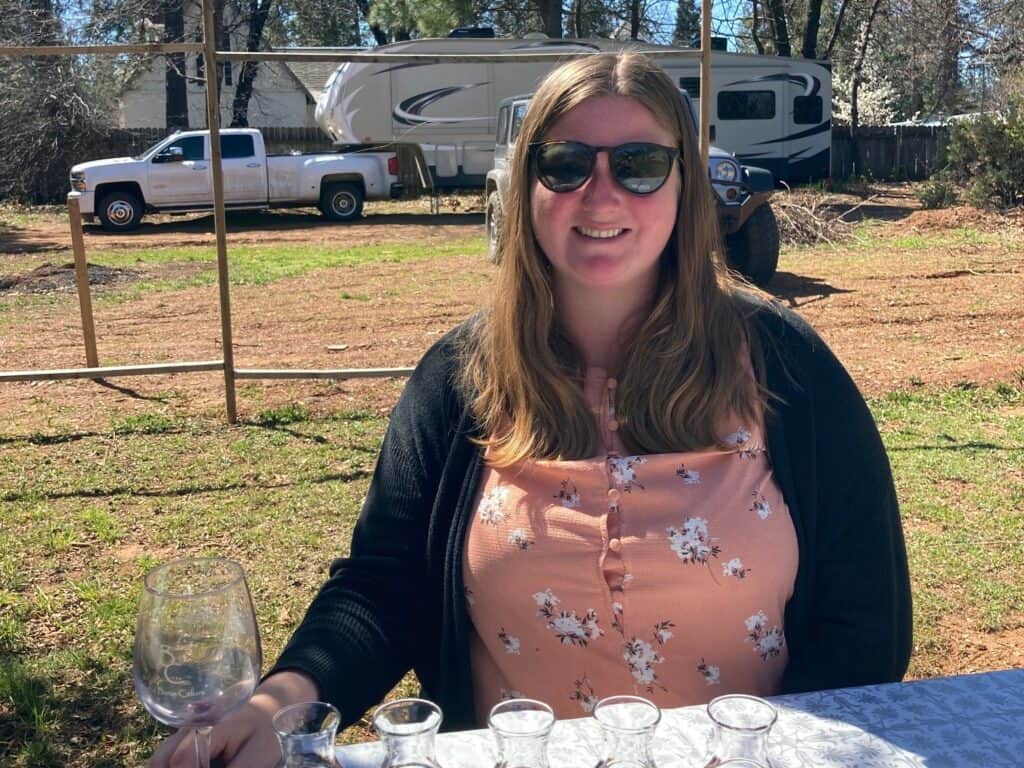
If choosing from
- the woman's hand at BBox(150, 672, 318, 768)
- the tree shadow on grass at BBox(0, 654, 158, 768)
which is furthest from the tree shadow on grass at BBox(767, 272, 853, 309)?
the woman's hand at BBox(150, 672, 318, 768)

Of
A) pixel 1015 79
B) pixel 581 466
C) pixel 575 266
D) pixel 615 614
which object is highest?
pixel 1015 79

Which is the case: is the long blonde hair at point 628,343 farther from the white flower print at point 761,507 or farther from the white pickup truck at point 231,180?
the white pickup truck at point 231,180

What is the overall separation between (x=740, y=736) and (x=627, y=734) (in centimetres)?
13

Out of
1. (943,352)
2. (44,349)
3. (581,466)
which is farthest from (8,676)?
(943,352)

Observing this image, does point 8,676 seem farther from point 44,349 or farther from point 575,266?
point 44,349

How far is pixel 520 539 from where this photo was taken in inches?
68.9

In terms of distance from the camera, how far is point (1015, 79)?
19.3 m

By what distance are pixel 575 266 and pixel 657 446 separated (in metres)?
0.34

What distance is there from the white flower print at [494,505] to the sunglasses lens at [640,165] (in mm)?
550

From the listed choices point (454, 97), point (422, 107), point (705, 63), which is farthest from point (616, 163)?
point (422, 107)

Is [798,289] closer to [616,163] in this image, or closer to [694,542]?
[616,163]

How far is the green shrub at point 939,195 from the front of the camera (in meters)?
17.6

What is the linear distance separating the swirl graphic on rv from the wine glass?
18.7 m

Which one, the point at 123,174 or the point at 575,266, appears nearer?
the point at 575,266
